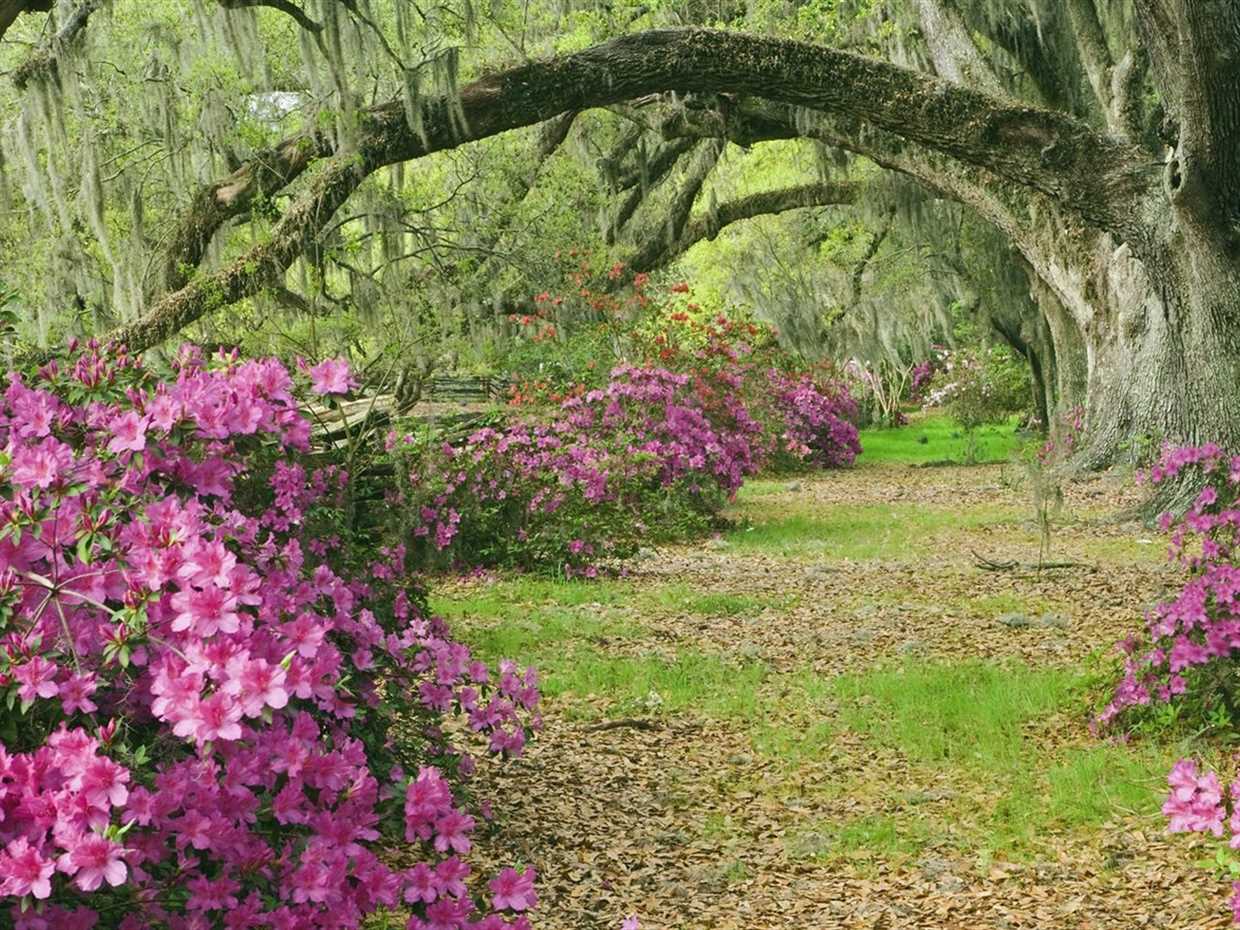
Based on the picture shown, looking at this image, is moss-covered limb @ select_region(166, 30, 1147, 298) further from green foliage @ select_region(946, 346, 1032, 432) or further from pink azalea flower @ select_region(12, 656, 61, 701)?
green foliage @ select_region(946, 346, 1032, 432)

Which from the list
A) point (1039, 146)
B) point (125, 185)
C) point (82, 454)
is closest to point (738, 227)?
point (125, 185)

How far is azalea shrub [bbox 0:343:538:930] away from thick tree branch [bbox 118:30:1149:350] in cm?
536

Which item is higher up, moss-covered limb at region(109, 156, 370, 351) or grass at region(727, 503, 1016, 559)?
moss-covered limb at region(109, 156, 370, 351)

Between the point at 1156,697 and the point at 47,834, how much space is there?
14.0ft

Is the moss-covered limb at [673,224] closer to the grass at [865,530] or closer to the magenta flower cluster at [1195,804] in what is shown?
the grass at [865,530]

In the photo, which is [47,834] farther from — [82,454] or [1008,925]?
[1008,925]

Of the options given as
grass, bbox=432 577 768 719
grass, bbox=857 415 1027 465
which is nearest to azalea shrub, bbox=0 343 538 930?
grass, bbox=432 577 768 719

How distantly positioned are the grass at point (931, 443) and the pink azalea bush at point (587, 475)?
683 cm

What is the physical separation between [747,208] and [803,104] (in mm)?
8972

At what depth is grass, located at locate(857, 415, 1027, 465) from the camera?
21125 mm

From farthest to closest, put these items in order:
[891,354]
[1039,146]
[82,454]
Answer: [891,354] → [1039,146] → [82,454]

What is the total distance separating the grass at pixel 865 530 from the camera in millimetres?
11055

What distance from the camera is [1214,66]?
21.8 ft

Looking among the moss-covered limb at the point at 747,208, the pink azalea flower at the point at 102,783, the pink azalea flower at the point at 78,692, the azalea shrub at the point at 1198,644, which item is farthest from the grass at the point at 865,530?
the pink azalea flower at the point at 102,783
